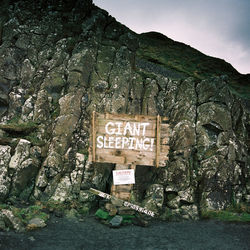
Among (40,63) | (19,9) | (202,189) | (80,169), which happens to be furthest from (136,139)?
(19,9)

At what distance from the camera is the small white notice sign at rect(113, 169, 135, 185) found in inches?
381

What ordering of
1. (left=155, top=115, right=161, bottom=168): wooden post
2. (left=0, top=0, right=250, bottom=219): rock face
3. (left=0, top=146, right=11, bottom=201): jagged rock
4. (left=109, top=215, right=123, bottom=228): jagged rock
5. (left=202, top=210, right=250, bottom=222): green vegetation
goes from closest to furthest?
(left=109, top=215, right=123, bottom=228): jagged rock < (left=155, top=115, right=161, bottom=168): wooden post < (left=0, top=146, right=11, bottom=201): jagged rock < (left=202, top=210, right=250, bottom=222): green vegetation < (left=0, top=0, right=250, bottom=219): rock face

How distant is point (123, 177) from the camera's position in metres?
9.73

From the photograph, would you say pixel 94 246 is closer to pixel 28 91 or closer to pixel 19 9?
pixel 28 91

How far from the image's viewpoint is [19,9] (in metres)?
16.1

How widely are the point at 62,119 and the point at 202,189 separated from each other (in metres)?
8.62

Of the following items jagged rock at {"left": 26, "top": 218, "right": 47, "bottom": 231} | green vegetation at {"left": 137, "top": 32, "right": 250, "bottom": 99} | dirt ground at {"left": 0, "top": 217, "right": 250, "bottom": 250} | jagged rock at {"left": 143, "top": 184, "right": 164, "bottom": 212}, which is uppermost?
green vegetation at {"left": 137, "top": 32, "right": 250, "bottom": 99}

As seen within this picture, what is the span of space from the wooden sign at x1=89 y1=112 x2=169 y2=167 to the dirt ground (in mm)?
2635

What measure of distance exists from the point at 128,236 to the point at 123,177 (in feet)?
7.91

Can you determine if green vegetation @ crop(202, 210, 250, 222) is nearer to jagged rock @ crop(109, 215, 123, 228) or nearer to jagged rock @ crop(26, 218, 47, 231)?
jagged rock @ crop(109, 215, 123, 228)

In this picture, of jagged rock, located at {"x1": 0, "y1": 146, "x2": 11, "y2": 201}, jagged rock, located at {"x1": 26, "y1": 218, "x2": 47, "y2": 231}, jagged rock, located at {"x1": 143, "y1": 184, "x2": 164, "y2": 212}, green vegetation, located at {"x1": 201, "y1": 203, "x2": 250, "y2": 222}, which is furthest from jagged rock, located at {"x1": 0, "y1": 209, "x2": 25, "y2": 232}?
green vegetation, located at {"x1": 201, "y1": 203, "x2": 250, "y2": 222}

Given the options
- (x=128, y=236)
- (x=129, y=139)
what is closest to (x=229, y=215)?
(x=128, y=236)

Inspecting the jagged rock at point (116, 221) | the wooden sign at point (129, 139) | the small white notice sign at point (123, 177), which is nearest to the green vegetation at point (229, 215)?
the wooden sign at point (129, 139)

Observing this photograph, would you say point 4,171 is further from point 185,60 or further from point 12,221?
point 185,60
